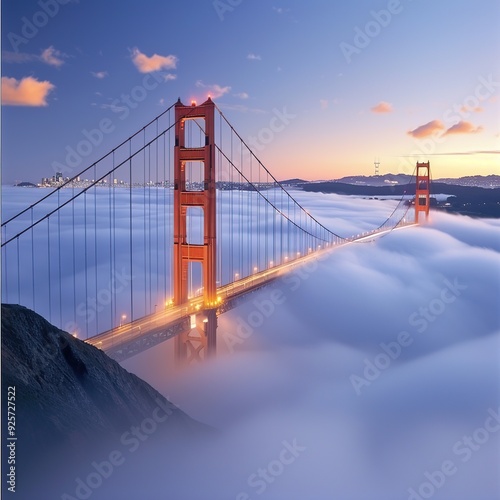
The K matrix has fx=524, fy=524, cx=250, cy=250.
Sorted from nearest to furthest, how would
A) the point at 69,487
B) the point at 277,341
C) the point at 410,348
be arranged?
the point at 69,487, the point at 277,341, the point at 410,348

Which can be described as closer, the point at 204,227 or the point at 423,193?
the point at 204,227

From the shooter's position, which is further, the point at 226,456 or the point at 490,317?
the point at 490,317

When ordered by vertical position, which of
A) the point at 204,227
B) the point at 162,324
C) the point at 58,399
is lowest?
the point at 162,324

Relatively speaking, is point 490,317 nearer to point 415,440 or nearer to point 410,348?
point 410,348

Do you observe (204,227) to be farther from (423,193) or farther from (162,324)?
(423,193)

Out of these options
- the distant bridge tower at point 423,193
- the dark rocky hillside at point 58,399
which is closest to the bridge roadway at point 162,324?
the dark rocky hillside at point 58,399

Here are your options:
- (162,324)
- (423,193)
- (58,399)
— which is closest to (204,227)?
(162,324)

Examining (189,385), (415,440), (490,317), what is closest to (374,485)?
(415,440)
